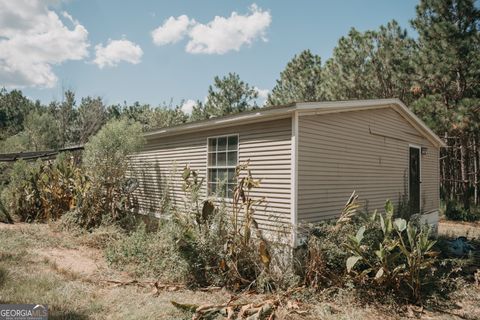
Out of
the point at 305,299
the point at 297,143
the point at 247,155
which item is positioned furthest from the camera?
the point at 247,155

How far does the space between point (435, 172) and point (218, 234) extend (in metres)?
9.51

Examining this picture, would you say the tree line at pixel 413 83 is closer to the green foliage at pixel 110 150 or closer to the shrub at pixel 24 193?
the green foliage at pixel 110 150

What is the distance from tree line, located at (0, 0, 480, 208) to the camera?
1431cm

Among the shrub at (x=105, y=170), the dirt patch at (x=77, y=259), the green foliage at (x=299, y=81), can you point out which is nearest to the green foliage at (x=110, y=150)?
the shrub at (x=105, y=170)

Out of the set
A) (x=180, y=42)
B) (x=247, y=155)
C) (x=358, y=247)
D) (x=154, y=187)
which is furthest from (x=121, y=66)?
(x=358, y=247)

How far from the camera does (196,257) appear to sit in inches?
229

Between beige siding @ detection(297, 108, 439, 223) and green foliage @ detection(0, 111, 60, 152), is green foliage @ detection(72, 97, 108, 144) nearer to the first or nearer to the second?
green foliage @ detection(0, 111, 60, 152)

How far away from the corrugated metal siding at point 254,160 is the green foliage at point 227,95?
18763mm

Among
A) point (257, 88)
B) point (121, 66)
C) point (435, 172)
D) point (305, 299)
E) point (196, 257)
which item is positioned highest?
point (257, 88)

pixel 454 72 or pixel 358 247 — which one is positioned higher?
pixel 454 72

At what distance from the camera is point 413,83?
16.2 metres

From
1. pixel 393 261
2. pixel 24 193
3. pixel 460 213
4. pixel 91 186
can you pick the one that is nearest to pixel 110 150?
pixel 91 186

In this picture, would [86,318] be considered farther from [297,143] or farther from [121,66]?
[121,66]

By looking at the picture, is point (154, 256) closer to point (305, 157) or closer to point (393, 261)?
point (305, 157)
